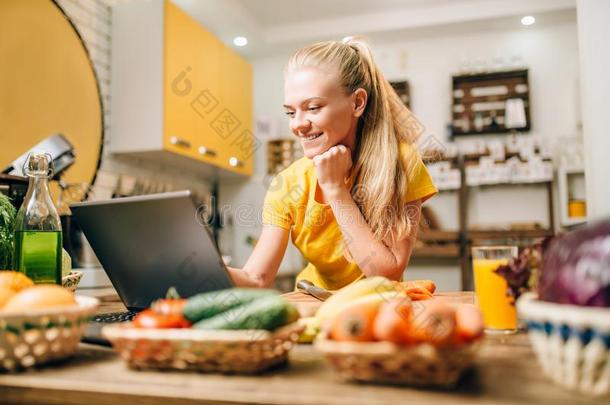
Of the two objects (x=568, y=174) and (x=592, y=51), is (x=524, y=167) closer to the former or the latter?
(x=568, y=174)

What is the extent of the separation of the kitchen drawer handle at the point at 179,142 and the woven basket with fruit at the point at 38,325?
2414mm

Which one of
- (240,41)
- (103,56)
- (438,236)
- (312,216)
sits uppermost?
(240,41)

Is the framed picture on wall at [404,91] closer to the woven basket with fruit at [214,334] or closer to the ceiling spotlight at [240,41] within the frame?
the ceiling spotlight at [240,41]

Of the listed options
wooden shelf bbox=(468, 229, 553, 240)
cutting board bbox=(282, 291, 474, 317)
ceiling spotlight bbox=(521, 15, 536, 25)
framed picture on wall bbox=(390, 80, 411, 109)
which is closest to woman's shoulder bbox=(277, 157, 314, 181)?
cutting board bbox=(282, 291, 474, 317)

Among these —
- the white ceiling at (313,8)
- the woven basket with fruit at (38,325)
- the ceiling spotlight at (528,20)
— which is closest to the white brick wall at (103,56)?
the white ceiling at (313,8)

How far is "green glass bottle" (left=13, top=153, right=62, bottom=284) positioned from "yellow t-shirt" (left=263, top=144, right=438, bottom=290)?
625mm

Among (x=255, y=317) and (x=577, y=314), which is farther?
(x=255, y=317)

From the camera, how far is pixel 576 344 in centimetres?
51

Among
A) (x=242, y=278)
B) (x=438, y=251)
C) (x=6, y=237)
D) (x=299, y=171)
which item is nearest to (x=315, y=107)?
(x=299, y=171)

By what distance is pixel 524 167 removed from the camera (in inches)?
151

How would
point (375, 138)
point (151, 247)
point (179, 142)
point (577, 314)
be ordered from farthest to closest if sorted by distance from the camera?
point (179, 142) → point (375, 138) → point (151, 247) → point (577, 314)

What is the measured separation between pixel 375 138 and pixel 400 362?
102cm

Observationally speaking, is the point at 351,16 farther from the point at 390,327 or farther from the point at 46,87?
the point at 390,327

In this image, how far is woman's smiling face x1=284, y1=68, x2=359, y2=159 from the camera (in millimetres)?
1372
